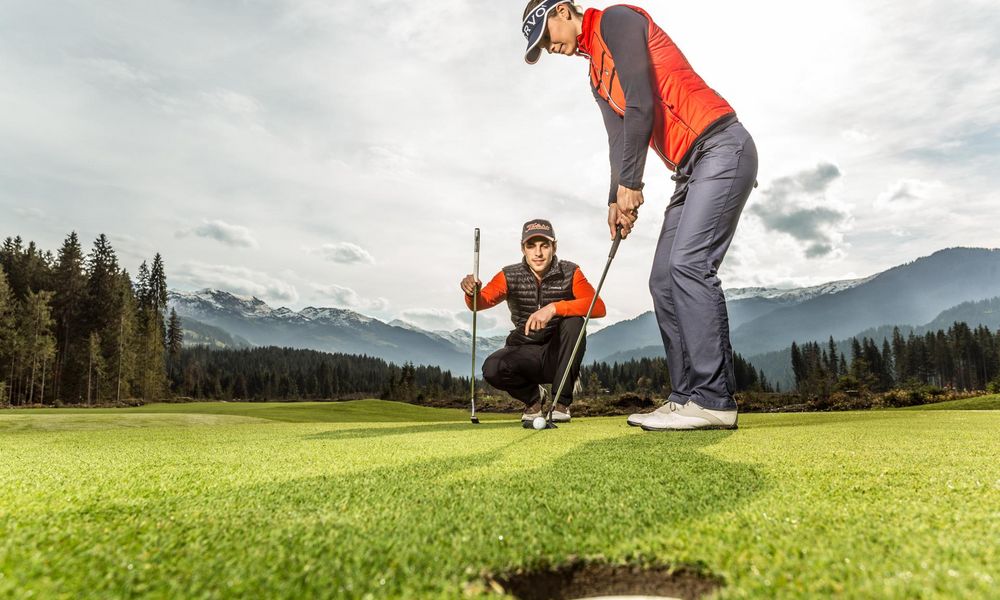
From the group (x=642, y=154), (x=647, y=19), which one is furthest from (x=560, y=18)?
(x=642, y=154)

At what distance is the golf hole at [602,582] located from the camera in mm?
1167

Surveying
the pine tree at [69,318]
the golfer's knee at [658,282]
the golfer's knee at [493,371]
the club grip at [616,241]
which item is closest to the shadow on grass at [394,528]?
the golfer's knee at [658,282]

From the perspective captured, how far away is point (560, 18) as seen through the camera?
497cm

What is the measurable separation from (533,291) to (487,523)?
574 centimetres

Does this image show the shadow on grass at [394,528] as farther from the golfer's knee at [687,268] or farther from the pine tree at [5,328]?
the pine tree at [5,328]

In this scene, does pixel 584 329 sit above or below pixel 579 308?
below

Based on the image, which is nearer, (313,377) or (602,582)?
(602,582)

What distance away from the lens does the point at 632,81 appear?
14.3ft

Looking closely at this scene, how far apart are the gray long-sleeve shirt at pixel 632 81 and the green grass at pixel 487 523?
251 cm

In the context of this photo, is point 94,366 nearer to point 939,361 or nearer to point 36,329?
point 36,329

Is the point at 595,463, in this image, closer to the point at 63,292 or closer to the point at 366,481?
the point at 366,481

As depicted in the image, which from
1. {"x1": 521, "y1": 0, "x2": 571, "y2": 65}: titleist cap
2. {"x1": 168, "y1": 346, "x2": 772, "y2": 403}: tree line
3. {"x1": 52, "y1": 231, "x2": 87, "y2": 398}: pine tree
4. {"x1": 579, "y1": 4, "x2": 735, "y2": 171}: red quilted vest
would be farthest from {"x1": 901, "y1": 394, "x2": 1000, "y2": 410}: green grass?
{"x1": 52, "y1": 231, "x2": 87, "y2": 398}: pine tree

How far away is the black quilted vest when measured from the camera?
23.2 feet

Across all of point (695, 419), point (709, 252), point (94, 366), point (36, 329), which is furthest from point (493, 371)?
point (94, 366)
